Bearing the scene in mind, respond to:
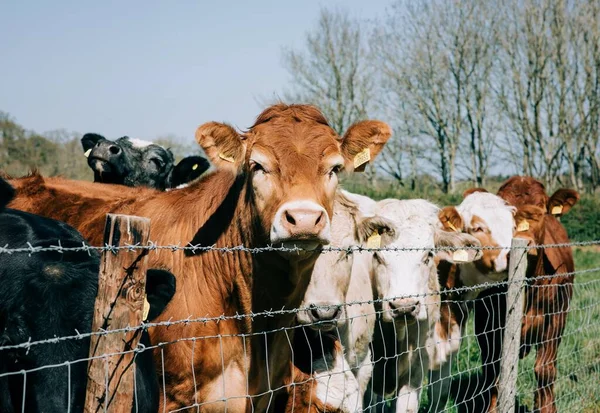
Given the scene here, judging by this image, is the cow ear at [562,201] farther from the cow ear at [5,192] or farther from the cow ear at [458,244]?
the cow ear at [5,192]

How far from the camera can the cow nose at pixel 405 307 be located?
500 centimetres

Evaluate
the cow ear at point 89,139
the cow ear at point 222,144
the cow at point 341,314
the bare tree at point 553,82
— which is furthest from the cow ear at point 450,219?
the bare tree at point 553,82

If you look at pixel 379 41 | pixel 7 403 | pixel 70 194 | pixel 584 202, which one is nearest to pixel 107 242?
pixel 7 403

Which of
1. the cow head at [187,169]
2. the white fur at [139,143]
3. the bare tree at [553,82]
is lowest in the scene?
the cow head at [187,169]

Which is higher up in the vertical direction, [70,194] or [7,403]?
[70,194]

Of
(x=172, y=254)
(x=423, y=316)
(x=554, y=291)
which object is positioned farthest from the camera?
(x=554, y=291)

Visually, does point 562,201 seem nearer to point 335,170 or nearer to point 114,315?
point 335,170

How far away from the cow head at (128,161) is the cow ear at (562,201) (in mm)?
4576

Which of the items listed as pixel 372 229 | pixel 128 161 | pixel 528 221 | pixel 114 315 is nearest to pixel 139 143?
pixel 128 161

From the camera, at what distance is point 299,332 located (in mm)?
4891

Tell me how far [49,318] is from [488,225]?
507cm

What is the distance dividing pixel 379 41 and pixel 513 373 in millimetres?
35736

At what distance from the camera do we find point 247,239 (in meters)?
4.09

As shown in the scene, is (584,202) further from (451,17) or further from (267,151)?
(267,151)
